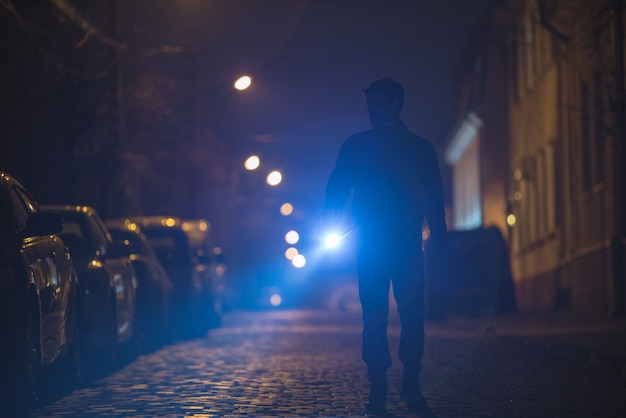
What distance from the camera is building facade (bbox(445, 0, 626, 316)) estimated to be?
81.5 ft

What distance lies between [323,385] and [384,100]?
375 centimetres

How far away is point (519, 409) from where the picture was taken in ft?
34.4

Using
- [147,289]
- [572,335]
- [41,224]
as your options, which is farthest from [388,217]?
[572,335]

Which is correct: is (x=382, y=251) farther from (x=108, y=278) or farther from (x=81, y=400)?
(x=108, y=278)

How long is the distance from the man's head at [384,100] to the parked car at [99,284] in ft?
13.5

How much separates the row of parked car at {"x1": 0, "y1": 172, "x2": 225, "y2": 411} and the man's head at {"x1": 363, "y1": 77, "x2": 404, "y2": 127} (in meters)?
2.42

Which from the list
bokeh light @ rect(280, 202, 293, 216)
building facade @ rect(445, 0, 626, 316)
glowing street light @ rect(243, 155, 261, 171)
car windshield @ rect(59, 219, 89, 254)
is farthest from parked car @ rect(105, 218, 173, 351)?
bokeh light @ rect(280, 202, 293, 216)

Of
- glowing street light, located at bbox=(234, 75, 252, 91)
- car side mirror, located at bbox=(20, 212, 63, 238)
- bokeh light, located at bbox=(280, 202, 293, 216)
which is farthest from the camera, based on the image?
bokeh light, located at bbox=(280, 202, 293, 216)

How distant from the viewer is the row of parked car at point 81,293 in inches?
371

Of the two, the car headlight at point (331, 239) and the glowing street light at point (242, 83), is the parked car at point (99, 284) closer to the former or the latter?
the car headlight at point (331, 239)

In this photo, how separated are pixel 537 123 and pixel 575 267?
7.97 metres

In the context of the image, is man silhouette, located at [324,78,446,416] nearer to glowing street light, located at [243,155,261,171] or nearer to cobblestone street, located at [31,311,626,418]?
cobblestone street, located at [31,311,626,418]

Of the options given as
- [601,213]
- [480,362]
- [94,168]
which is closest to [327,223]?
[480,362]

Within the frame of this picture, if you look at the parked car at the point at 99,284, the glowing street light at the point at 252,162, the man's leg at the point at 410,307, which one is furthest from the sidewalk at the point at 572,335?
the glowing street light at the point at 252,162
